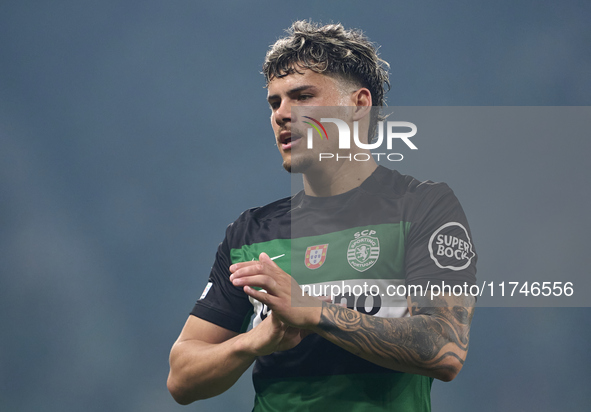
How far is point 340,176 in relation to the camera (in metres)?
1.34

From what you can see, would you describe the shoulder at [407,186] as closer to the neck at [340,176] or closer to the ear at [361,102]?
the neck at [340,176]

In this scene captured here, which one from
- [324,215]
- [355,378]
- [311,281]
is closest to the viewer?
[355,378]

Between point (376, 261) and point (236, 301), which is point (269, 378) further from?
point (376, 261)

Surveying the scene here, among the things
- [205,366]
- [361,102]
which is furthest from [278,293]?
[361,102]

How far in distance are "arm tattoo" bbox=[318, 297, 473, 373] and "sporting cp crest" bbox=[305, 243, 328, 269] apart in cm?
26

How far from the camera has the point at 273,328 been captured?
949mm

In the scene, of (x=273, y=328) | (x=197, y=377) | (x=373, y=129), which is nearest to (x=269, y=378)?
(x=197, y=377)

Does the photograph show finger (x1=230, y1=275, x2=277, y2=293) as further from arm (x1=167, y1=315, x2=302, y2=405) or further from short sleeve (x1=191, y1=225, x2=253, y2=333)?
short sleeve (x1=191, y1=225, x2=253, y2=333)

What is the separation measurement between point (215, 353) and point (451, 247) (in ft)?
1.73

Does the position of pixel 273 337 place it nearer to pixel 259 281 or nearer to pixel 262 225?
pixel 259 281

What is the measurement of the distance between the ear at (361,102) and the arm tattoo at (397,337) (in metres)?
0.62

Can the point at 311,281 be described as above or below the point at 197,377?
above

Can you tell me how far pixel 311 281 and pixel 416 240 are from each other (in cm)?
26

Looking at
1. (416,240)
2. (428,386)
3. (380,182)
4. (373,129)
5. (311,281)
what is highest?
(373,129)
